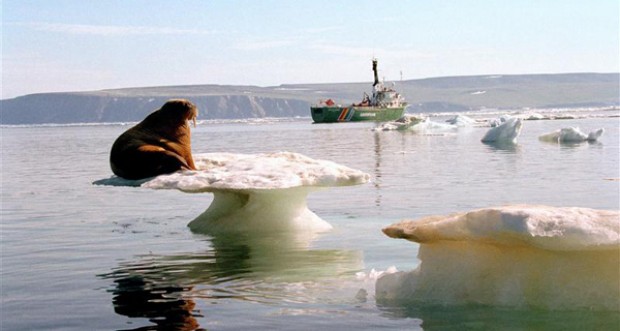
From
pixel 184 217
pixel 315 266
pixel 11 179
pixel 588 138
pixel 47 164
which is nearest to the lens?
pixel 315 266

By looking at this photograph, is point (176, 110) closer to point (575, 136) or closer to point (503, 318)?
point (503, 318)

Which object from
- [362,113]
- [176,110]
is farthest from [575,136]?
[362,113]

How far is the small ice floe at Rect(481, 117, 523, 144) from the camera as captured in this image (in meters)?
40.9

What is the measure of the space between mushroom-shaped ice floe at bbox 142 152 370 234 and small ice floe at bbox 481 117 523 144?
2920cm

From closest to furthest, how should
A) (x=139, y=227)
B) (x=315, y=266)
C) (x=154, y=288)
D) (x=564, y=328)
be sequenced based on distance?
1. (x=564, y=328)
2. (x=154, y=288)
3. (x=315, y=266)
4. (x=139, y=227)

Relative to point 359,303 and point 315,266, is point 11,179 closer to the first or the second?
point 315,266

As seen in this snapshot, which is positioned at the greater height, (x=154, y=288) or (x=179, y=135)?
(x=179, y=135)

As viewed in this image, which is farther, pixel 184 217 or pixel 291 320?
pixel 184 217

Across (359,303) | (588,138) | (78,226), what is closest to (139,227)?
(78,226)

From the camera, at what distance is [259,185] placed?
33.7ft

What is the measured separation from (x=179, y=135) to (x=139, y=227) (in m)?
1.71

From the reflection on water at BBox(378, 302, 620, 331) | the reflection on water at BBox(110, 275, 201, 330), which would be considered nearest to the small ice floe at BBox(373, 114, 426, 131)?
the reflection on water at BBox(110, 275, 201, 330)

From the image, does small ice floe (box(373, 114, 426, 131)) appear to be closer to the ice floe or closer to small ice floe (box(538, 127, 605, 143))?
small ice floe (box(538, 127, 605, 143))

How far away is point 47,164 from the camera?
3216 cm
